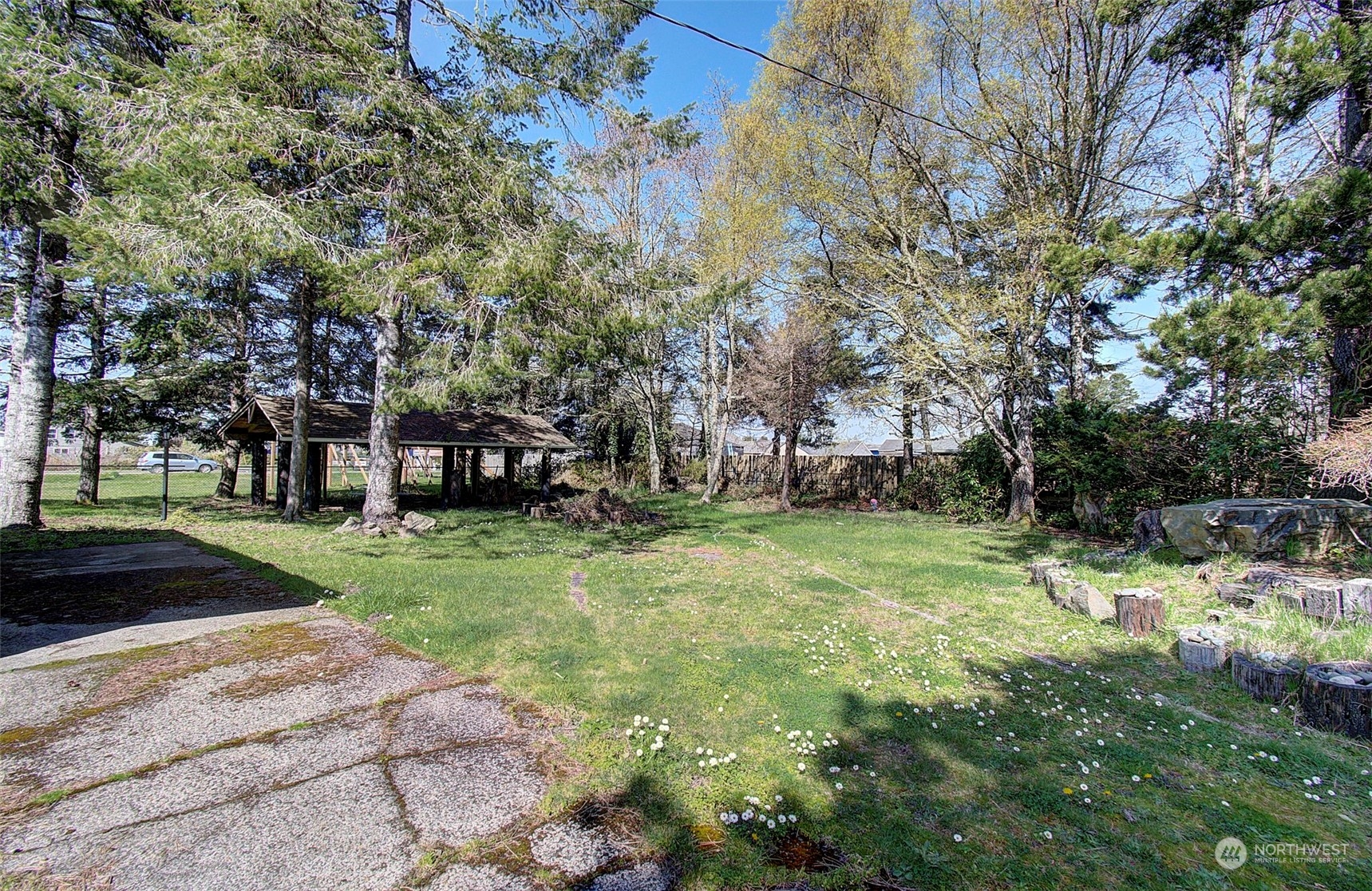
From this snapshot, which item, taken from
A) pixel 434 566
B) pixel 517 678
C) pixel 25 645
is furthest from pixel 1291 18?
pixel 25 645

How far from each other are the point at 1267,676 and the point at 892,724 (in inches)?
109

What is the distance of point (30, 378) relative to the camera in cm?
888

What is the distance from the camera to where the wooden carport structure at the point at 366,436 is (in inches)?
534

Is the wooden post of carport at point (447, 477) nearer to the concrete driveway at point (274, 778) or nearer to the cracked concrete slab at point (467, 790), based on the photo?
the concrete driveway at point (274, 778)

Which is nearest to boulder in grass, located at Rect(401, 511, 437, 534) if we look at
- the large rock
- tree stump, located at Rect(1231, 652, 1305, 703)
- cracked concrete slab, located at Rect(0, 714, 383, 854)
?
cracked concrete slab, located at Rect(0, 714, 383, 854)

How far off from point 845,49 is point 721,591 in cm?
1266

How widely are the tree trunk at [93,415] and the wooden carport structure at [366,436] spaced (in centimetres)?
255

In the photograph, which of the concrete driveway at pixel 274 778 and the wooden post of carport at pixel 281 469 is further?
the wooden post of carport at pixel 281 469

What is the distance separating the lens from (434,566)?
761cm

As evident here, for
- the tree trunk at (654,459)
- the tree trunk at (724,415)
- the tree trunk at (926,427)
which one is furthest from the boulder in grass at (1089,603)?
the tree trunk at (654,459)

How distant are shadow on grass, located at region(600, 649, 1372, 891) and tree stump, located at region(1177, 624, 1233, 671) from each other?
67 cm

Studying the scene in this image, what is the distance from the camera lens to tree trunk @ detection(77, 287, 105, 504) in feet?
40.3

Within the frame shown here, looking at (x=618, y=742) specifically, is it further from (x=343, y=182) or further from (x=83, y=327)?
(x=83, y=327)

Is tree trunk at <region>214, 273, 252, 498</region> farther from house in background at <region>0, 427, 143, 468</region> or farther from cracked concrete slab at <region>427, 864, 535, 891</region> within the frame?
house in background at <region>0, 427, 143, 468</region>
